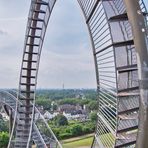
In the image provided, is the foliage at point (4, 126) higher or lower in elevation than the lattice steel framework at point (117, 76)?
lower

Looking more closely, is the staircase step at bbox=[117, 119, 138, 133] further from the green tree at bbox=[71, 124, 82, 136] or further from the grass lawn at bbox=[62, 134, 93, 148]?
the green tree at bbox=[71, 124, 82, 136]

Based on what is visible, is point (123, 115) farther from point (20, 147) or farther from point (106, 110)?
point (20, 147)

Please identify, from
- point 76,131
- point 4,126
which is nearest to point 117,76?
point 76,131

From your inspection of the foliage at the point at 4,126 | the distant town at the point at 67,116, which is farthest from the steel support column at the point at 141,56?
the foliage at the point at 4,126

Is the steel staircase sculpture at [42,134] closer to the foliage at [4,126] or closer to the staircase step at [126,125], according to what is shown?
the staircase step at [126,125]

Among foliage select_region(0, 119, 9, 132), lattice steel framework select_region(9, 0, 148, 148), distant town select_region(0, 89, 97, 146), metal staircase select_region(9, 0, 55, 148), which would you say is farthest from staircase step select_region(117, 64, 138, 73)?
foliage select_region(0, 119, 9, 132)

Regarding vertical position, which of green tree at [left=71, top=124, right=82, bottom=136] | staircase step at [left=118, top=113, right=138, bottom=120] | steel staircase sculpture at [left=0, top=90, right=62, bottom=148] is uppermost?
staircase step at [left=118, top=113, right=138, bottom=120]
